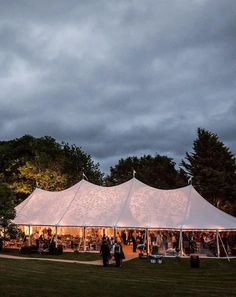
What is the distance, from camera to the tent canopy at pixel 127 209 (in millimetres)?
27094

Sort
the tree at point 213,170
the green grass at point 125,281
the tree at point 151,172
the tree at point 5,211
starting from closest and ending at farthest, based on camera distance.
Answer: the green grass at point 125,281 < the tree at point 5,211 < the tree at point 213,170 < the tree at point 151,172

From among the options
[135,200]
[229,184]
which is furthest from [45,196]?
[229,184]

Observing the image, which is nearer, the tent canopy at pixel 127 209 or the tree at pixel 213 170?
the tent canopy at pixel 127 209

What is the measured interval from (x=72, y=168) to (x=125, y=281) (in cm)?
Answer: 3650

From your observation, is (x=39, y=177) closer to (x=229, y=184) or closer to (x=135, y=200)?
(x=135, y=200)

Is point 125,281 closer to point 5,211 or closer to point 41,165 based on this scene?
point 5,211

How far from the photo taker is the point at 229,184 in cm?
5272

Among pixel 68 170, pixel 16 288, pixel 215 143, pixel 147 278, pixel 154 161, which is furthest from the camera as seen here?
pixel 154 161

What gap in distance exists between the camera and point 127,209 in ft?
94.2

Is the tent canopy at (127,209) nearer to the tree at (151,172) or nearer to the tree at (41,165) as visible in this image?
the tree at (41,165)

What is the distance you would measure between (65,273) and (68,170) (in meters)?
33.8

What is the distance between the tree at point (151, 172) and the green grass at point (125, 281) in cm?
3831

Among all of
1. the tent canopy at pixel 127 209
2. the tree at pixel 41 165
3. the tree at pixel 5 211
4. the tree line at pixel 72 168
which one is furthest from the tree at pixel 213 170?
the tree at pixel 5 211

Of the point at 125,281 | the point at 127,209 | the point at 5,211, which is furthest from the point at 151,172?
the point at 125,281
